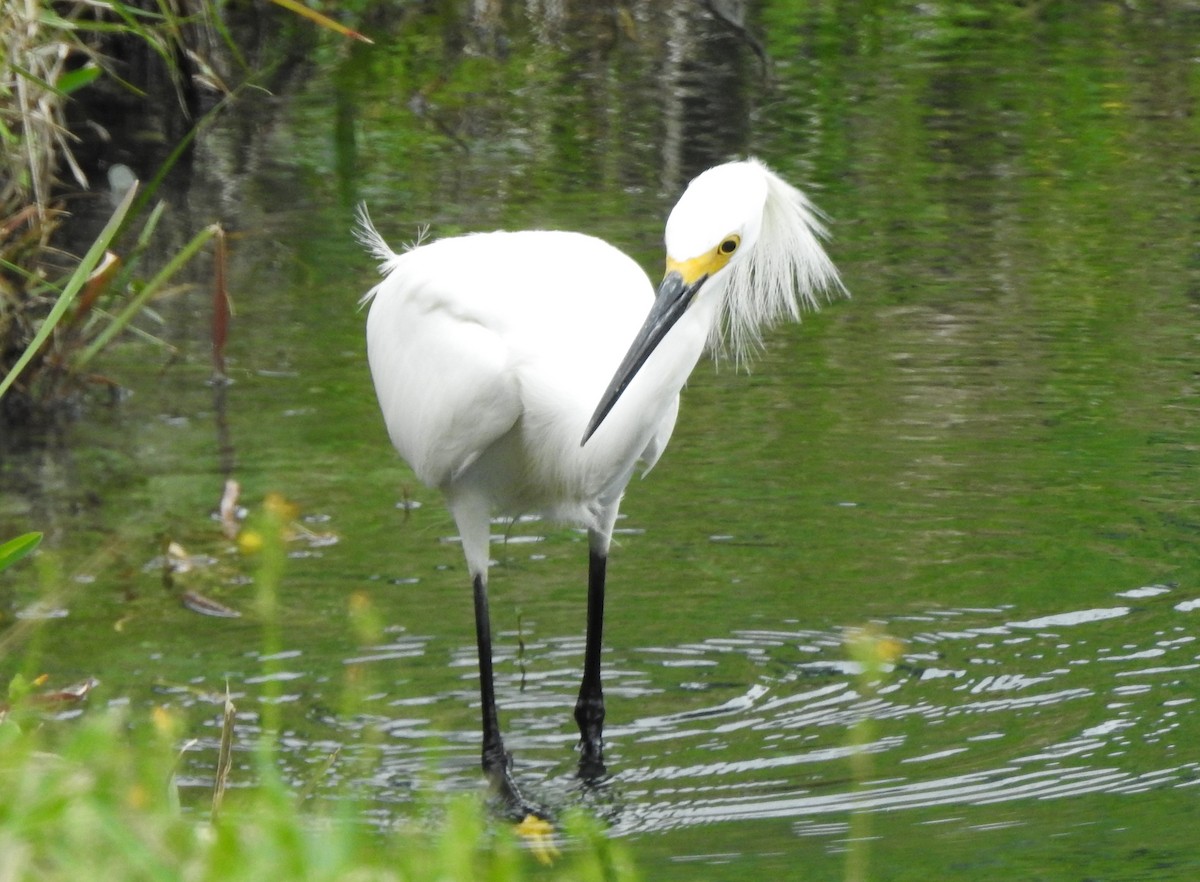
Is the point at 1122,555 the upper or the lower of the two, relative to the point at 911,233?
lower

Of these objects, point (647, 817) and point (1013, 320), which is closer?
point (647, 817)

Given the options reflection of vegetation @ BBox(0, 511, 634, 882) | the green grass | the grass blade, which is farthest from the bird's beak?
the green grass

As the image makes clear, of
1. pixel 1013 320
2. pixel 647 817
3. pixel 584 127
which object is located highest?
pixel 584 127

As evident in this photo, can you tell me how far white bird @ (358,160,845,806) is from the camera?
3883 millimetres

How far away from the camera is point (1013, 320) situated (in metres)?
7.30

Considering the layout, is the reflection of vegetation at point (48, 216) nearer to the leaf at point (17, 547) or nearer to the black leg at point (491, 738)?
the black leg at point (491, 738)

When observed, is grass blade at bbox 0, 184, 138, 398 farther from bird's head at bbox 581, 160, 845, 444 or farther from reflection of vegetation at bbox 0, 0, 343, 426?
bird's head at bbox 581, 160, 845, 444

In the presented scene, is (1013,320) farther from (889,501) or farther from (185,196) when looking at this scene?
(185,196)

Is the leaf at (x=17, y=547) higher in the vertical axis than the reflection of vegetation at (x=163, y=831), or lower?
higher

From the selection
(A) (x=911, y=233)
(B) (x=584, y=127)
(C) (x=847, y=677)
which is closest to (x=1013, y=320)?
(A) (x=911, y=233)

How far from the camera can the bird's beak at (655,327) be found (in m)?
3.80

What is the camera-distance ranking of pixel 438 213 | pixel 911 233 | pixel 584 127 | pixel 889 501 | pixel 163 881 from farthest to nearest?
pixel 584 127 < pixel 438 213 < pixel 911 233 < pixel 889 501 < pixel 163 881

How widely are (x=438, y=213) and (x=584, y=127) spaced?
86.3 inches

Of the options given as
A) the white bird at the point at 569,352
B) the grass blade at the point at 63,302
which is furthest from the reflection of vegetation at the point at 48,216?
the white bird at the point at 569,352
